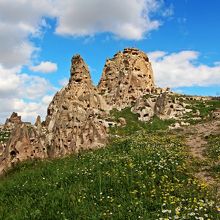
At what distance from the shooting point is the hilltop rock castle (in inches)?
1161

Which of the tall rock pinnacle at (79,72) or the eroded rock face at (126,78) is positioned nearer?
the tall rock pinnacle at (79,72)

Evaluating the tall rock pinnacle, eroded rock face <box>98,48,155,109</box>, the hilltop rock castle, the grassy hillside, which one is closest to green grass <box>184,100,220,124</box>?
the hilltop rock castle

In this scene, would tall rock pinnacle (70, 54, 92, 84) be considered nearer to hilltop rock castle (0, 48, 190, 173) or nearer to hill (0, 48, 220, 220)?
hilltop rock castle (0, 48, 190, 173)

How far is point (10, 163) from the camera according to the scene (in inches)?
1079

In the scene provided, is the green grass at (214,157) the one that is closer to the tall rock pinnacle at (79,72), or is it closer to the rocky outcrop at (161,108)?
the rocky outcrop at (161,108)

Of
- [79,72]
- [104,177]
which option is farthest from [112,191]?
[79,72]

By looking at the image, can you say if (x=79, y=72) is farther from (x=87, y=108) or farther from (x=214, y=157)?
(x=214, y=157)

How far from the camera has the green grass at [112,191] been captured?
12945 mm

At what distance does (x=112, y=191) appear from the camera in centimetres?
1578

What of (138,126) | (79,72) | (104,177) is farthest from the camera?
(79,72)

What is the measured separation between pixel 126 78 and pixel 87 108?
68.5 feet

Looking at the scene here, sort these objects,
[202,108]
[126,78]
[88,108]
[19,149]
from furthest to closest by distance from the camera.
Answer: [126,78] < [202,108] < [88,108] < [19,149]

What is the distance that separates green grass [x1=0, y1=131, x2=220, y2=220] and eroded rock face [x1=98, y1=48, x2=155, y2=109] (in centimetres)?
4996

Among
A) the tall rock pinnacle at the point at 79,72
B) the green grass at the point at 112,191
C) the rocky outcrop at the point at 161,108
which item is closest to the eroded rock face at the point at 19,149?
the green grass at the point at 112,191
